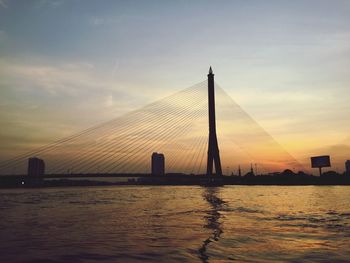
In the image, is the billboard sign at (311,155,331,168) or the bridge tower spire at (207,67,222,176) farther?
the billboard sign at (311,155,331,168)

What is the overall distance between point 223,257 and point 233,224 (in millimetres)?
5874

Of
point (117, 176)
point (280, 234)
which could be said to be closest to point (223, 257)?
point (280, 234)

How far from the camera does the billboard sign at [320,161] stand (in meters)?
107

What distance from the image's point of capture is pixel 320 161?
108125 millimetres

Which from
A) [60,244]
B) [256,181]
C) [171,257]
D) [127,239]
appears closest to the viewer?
[171,257]

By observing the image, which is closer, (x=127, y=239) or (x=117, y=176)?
(x=127, y=239)

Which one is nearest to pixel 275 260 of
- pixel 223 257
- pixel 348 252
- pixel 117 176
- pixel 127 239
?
pixel 223 257

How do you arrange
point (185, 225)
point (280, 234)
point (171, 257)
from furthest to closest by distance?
point (185, 225) < point (280, 234) < point (171, 257)

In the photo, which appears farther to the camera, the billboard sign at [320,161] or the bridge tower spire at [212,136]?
the billboard sign at [320,161]

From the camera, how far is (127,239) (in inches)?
386

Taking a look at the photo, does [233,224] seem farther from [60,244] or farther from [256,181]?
[256,181]

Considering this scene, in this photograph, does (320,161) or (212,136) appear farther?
(320,161)

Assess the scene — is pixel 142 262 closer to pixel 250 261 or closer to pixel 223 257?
pixel 223 257

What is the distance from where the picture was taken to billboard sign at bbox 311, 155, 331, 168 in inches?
4203
